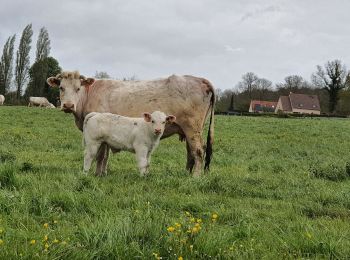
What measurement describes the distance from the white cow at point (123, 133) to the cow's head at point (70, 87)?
1121mm

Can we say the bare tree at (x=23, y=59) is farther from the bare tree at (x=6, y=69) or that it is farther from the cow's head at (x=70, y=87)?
the cow's head at (x=70, y=87)

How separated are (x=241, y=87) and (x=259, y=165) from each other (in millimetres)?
114705

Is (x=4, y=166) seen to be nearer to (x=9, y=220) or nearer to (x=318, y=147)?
(x=9, y=220)

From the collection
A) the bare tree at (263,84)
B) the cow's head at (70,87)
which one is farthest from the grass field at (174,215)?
the bare tree at (263,84)

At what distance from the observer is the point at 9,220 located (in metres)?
5.09

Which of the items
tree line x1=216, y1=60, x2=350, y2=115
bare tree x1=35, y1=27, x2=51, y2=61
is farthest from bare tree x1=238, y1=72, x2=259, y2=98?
bare tree x1=35, y1=27, x2=51, y2=61

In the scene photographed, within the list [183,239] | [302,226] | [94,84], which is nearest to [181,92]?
[94,84]

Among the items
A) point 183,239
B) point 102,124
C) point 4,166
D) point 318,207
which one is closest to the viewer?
point 183,239

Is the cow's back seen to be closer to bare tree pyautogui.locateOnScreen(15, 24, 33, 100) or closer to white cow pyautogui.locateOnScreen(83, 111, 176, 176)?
white cow pyautogui.locateOnScreen(83, 111, 176, 176)

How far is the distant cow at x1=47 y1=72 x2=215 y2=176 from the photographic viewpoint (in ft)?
34.7

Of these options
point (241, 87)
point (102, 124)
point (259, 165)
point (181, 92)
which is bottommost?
point (259, 165)

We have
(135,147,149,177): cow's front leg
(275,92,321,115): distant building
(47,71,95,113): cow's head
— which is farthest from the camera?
(275,92,321,115): distant building

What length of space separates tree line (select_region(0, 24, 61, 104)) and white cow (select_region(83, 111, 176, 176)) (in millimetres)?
65551

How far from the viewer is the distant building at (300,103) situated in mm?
115250
